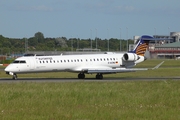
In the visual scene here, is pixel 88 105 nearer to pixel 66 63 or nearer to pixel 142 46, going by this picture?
pixel 66 63

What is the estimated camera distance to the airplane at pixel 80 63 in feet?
116

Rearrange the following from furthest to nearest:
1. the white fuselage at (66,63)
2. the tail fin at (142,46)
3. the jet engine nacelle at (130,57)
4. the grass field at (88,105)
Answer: the tail fin at (142,46) → the jet engine nacelle at (130,57) → the white fuselage at (66,63) → the grass field at (88,105)

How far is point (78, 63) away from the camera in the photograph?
37.2 metres

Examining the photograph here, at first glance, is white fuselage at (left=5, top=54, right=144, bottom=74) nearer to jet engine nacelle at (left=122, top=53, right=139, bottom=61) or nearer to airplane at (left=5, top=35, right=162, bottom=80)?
airplane at (left=5, top=35, right=162, bottom=80)

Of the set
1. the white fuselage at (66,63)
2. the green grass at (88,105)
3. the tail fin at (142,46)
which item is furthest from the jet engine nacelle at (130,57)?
the green grass at (88,105)

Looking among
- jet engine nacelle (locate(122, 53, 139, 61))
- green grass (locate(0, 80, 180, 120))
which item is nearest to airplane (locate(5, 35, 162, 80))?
jet engine nacelle (locate(122, 53, 139, 61))

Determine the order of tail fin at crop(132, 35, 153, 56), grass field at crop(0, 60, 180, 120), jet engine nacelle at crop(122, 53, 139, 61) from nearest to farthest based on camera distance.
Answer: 1. grass field at crop(0, 60, 180, 120)
2. jet engine nacelle at crop(122, 53, 139, 61)
3. tail fin at crop(132, 35, 153, 56)

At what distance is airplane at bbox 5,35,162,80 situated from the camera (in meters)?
35.2

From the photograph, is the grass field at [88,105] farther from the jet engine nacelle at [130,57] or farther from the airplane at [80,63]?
the jet engine nacelle at [130,57]

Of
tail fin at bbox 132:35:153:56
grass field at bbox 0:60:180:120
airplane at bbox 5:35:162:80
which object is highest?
tail fin at bbox 132:35:153:56

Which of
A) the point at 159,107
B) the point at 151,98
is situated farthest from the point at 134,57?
the point at 159,107

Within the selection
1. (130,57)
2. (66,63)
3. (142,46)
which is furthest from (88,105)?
(142,46)

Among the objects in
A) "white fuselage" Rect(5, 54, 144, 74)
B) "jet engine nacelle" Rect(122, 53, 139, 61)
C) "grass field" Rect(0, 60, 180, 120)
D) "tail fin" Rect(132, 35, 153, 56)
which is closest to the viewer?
"grass field" Rect(0, 60, 180, 120)

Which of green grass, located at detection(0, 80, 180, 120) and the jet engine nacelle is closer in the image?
green grass, located at detection(0, 80, 180, 120)
